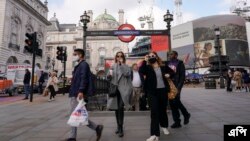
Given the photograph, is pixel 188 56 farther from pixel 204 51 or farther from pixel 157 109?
pixel 157 109

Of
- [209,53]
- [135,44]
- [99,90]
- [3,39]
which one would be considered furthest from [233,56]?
[99,90]

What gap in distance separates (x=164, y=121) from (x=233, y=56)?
6954cm

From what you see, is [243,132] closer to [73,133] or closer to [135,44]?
[73,133]

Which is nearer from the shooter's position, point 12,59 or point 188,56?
point 12,59

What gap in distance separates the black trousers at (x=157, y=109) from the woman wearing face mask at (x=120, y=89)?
0.65 m

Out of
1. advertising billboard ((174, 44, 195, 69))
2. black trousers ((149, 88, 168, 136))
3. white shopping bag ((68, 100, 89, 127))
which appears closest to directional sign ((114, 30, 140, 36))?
black trousers ((149, 88, 168, 136))

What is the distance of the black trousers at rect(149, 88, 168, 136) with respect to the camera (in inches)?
181

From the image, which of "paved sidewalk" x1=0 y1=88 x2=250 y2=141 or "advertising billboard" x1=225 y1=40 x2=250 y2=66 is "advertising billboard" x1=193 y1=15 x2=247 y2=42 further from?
"paved sidewalk" x1=0 y1=88 x2=250 y2=141

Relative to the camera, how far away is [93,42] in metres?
79.5

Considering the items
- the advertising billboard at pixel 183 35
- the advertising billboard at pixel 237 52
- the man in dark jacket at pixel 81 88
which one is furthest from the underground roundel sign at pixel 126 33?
the advertising billboard at pixel 183 35

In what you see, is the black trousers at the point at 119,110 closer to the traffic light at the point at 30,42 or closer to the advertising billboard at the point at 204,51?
the traffic light at the point at 30,42

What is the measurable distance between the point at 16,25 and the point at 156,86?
136 ft

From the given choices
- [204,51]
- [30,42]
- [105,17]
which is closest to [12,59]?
[30,42]

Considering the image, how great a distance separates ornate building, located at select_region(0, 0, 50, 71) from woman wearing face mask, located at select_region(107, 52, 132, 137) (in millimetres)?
30374
